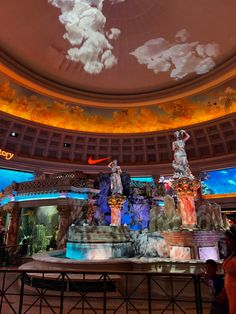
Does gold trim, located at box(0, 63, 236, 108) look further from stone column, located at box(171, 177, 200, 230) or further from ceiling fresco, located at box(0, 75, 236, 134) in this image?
stone column, located at box(171, 177, 200, 230)

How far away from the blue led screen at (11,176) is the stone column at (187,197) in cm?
1780

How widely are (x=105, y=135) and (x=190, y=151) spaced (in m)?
8.21

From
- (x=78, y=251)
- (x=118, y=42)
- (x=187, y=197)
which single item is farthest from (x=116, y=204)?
(x=118, y=42)

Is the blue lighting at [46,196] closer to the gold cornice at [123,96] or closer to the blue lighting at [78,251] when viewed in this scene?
the blue lighting at [78,251]

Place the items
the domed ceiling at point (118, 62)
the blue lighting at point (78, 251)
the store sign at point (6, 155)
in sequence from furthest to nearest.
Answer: the store sign at point (6, 155), the domed ceiling at point (118, 62), the blue lighting at point (78, 251)

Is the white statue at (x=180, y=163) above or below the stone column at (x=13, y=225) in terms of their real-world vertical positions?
above

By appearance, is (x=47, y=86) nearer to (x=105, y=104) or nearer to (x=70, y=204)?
(x=105, y=104)

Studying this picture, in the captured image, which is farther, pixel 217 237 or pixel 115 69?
pixel 115 69

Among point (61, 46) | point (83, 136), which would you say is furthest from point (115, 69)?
point (83, 136)

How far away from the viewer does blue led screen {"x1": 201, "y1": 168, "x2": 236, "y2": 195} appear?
22188mm

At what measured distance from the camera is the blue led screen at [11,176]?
2252 centimetres

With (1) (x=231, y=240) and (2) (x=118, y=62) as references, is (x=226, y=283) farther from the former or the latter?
(2) (x=118, y=62)

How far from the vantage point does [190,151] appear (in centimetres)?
2442

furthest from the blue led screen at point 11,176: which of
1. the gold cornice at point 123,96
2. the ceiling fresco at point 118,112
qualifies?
the gold cornice at point 123,96
